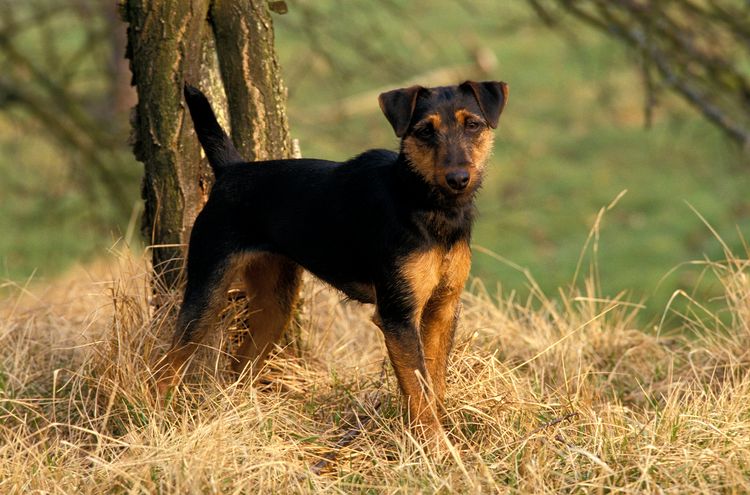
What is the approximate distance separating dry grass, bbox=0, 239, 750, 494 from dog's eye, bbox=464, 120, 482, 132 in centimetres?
112

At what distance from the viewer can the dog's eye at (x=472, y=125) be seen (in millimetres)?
4254

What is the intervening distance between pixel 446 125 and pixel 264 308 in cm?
152

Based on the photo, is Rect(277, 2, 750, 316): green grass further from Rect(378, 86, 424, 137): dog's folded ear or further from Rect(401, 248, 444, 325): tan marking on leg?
Rect(401, 248, 444, 325): tan marking on leg

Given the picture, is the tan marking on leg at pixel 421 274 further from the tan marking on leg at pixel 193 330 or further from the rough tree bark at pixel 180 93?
the rough tree bark at pixel 180 93

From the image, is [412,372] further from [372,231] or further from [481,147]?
[481,147]

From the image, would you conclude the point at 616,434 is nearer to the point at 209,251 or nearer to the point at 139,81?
the point at 209,251

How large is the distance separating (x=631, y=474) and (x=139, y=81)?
315 cm

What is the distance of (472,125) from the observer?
4.27m

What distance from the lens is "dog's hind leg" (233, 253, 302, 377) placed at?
16.9 feet

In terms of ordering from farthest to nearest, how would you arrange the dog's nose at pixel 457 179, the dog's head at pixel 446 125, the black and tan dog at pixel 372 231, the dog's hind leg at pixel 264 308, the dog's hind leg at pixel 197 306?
the dog's hind leg at pixel 264 308
the dog's hind leg at pixel 197 306
the black and tan dog at pixel 372 231
the dog's head at pixel 446 125
the dog's nose at pixel 457 179

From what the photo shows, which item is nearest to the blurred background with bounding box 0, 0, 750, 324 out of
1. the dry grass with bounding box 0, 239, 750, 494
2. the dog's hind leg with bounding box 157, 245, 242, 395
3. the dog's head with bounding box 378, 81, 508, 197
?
the dry grass with bounding box 0, 239, 750, 494

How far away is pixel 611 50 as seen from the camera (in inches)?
305

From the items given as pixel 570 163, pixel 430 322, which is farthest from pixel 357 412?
pixel 570 163

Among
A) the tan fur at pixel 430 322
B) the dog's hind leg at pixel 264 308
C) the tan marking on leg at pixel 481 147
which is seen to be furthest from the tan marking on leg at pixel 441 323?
the dog's hind leg at pixel 264 308
